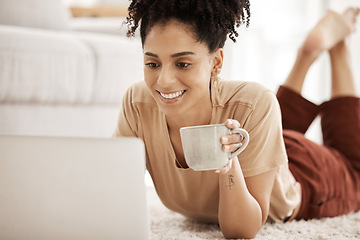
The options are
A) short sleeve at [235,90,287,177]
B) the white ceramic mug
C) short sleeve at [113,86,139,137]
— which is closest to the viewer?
the white ceramic mug

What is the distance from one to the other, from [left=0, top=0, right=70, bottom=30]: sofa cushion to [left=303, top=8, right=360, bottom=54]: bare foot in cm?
128

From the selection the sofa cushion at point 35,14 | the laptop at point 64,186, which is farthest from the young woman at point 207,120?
the sofa cushion at point 35,14

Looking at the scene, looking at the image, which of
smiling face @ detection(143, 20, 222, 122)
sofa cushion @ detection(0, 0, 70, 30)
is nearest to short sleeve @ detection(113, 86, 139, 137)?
smiling face @ detection(143, 20, 222, 122)

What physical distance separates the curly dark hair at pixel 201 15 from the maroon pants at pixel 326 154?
2.15 feet

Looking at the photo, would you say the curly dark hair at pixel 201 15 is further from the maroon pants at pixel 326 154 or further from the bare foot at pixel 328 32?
the bare foot at pixel 328 32

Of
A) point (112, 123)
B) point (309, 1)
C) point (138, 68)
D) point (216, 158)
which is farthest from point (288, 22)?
point (216, 158)

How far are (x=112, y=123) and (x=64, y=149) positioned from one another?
1507 mm

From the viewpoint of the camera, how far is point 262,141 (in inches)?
48.4

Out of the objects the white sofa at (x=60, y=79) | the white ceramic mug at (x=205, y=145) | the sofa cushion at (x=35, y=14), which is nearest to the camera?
the white ceramic mug at (x=205, y=145)

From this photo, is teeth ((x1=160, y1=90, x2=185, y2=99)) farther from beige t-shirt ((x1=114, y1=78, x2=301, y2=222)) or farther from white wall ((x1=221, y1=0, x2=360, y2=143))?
white wall ((x1=221, y1=0, x2=360, y2=143))

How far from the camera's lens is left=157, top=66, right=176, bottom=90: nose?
1123mm

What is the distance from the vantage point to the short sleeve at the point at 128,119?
1371mm

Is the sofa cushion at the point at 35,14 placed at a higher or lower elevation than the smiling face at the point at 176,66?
higher

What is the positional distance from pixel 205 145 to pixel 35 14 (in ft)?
5.75
